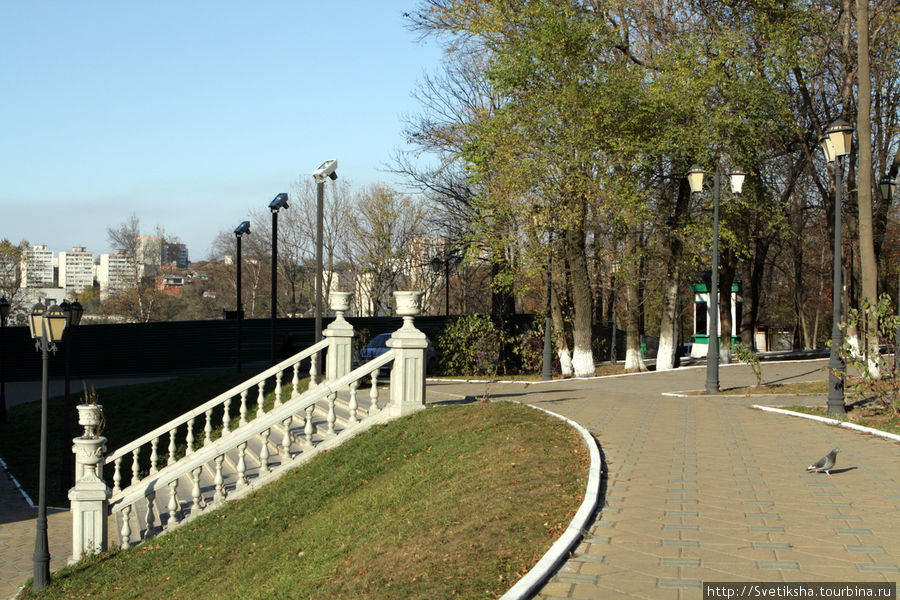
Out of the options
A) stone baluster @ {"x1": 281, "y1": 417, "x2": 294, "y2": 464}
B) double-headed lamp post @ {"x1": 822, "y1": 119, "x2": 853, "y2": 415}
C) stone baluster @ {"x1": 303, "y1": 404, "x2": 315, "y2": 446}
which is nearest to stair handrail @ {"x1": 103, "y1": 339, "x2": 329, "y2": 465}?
stone baluster @ {"x1": 281, "y1": 417, "x2": 294, "y2": 464}

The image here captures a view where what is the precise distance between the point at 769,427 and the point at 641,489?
532 centimetres

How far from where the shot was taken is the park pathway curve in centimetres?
607

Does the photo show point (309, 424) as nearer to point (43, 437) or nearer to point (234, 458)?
point (234, 458)

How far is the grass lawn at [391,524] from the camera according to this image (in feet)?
21.5

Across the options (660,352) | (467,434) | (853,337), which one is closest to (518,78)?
(660,352)

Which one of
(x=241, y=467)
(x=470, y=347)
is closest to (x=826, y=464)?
(x=241, y=467)

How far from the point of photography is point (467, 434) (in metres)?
11.2

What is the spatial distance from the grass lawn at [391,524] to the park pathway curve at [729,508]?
53 centimetres

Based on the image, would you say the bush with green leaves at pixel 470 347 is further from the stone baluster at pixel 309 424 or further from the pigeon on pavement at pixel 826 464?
the pigeon on pavement at pixel 826 464

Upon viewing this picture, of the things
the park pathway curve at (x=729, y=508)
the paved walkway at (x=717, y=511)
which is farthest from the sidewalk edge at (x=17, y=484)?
the park pathway curve at (x=729, y=508)

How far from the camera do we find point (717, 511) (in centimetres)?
777

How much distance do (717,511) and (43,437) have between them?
349 inches

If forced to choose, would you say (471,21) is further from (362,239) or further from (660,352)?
(362,239)

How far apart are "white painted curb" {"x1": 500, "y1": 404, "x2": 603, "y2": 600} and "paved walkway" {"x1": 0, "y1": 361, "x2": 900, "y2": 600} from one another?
0.08 metres
